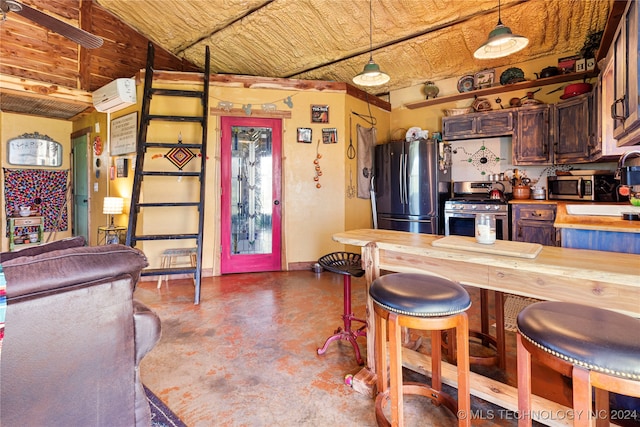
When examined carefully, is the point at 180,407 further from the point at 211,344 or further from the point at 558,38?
the point at 558,38

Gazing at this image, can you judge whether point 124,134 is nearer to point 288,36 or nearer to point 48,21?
point 48,21

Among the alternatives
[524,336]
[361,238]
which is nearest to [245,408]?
[361,238]

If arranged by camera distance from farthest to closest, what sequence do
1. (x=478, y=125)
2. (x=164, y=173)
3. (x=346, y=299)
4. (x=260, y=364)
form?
(x=478, y=125) < (x=164, y=173) < (x=346, y=299) < (x=260, y=364)

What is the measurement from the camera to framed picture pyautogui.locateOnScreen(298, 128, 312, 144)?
14.6ft

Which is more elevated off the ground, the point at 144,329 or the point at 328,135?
the point at 328,135

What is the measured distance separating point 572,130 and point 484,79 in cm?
148

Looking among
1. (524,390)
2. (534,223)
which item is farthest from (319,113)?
(524,390)

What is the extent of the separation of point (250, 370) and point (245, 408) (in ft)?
1.18

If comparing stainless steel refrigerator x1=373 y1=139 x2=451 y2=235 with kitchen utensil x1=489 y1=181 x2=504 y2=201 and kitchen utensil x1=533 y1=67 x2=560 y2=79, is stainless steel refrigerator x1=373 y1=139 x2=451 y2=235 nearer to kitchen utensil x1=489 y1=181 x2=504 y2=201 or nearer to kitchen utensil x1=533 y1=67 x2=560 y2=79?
kitchen utensil x1=489 y1=181 x2=504 y2=201

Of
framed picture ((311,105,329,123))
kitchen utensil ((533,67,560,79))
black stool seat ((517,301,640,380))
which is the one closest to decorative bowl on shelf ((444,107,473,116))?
kitchen utensil ((533,67,560,79))

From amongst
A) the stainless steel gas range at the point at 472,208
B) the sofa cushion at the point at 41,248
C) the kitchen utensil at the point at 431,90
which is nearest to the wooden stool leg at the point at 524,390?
the sofa cushion at the point at 41,248

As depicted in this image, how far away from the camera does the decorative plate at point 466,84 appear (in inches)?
184

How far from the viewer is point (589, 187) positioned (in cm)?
340

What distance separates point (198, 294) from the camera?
3.22m
